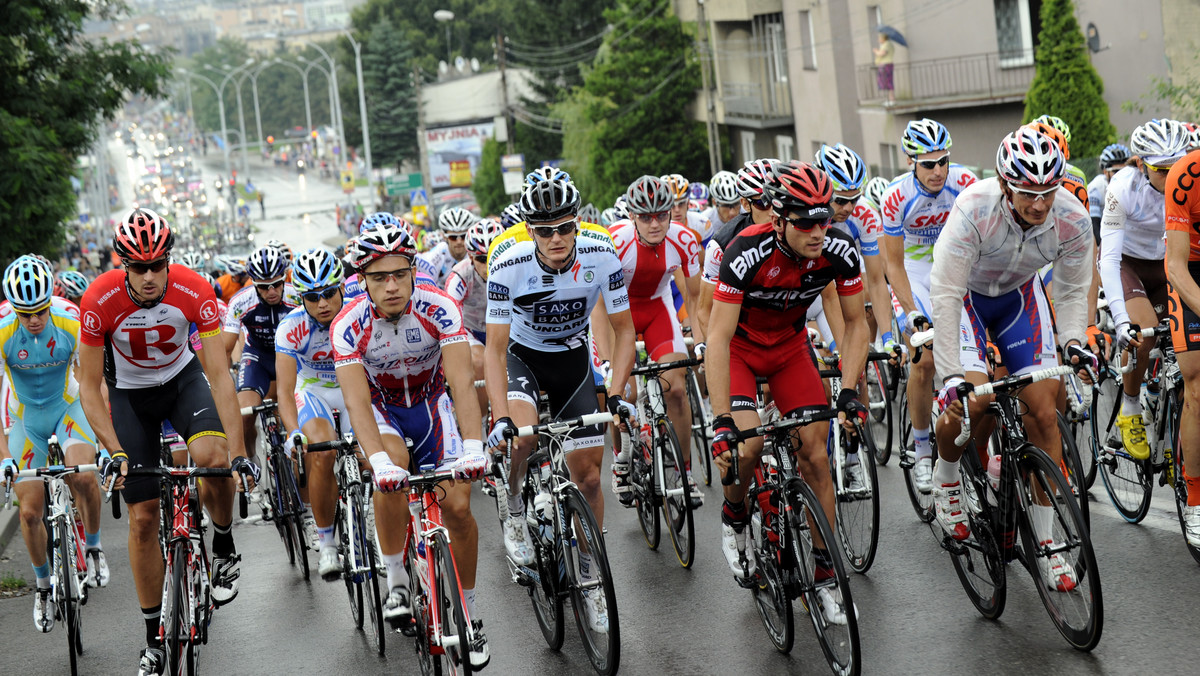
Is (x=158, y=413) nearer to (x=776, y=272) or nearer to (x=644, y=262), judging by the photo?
(x=644, y=262)

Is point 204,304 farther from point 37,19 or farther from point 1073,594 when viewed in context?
point 37,19

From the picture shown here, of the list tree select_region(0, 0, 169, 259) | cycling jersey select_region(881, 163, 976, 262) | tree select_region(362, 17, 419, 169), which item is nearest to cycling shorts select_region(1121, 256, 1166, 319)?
cycling jersey select_region(881, 163, 976, 262)

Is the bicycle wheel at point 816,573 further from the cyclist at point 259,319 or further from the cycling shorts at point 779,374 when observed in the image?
the cyclist at point 259,319

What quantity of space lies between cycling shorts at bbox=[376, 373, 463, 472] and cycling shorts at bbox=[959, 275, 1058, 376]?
2697 millimetres

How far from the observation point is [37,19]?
18672 millimetres

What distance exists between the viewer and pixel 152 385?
7973 mm

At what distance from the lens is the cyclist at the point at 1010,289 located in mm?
6066

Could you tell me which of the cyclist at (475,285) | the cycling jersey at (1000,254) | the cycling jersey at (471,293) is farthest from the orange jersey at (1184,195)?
the cycling jersey at (471,293)

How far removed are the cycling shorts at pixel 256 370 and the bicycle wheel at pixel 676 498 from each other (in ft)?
12.2

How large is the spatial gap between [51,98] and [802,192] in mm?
17018

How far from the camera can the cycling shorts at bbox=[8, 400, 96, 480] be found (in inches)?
362

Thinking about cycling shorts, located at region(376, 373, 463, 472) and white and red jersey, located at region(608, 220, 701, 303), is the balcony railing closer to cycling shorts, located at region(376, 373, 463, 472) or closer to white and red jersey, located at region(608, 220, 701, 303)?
white and red jersey, located at region(608, 220, 701, 303)

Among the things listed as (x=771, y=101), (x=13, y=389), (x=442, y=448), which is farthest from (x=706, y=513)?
(x=771, y=101)

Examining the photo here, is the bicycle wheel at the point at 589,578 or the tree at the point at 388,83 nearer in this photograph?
the bicycle wheel at the point at 589,578
